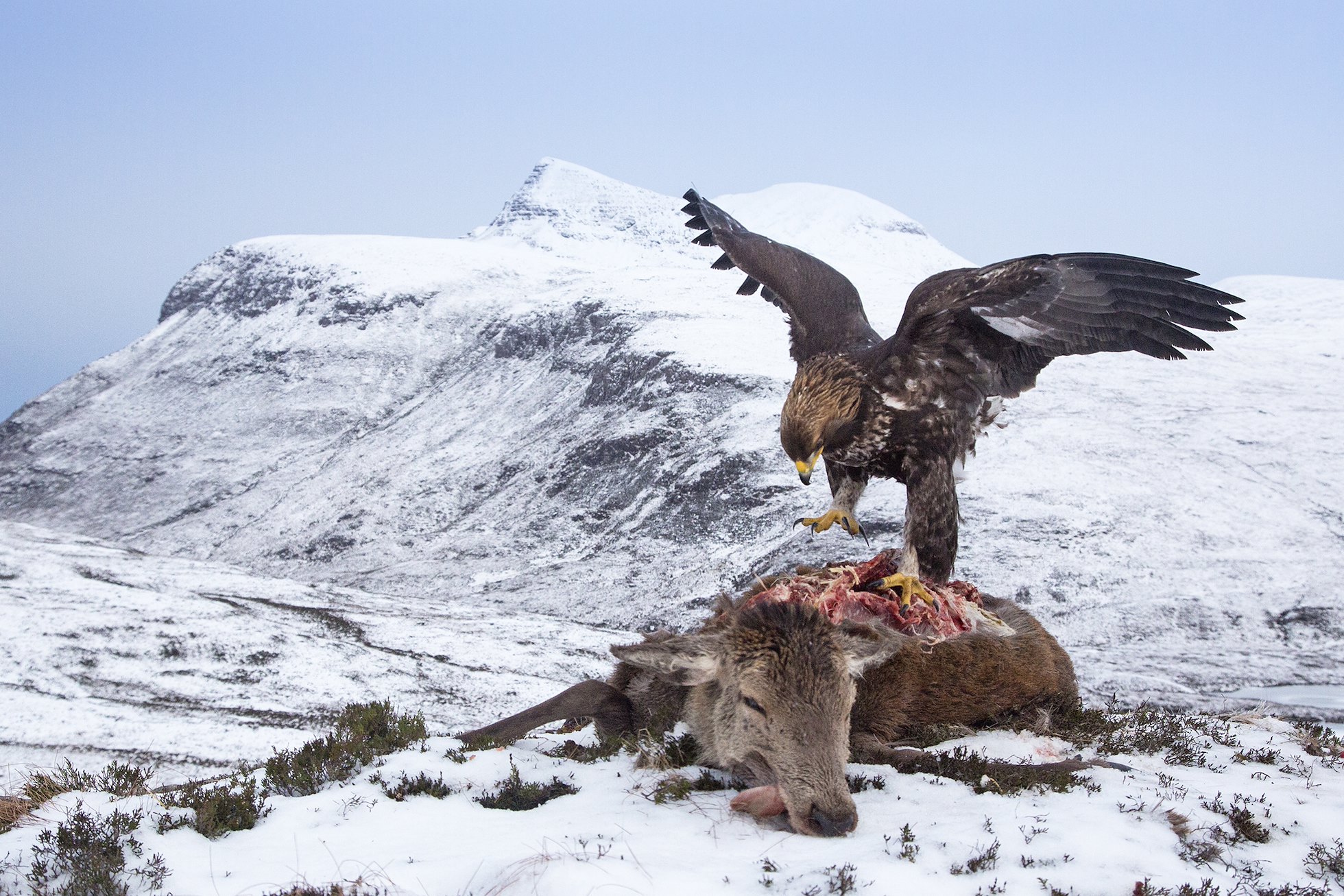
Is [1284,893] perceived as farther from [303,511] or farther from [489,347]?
[489,347]

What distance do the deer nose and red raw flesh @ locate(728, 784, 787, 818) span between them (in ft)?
0.66

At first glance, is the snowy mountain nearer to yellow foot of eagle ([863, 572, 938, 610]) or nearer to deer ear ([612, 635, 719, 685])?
yellow foot of eagle ([863, 572, 938, 610])

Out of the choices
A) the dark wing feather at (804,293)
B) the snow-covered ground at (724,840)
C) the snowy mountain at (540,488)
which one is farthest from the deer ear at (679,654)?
the snowy mountain at (540,488)

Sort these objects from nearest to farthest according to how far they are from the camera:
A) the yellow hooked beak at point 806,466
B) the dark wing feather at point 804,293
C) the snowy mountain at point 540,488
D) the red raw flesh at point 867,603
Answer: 1. the red raw flesh at point 867,603
2. the yellow hooked beak at point 806,466
3. the dark wing feather at point 804,293
4. the snowy mountain at point 540,488

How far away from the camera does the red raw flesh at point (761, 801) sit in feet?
14.2

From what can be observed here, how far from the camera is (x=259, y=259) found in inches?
2318

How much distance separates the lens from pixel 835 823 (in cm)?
412

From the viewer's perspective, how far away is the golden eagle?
6.82 metres

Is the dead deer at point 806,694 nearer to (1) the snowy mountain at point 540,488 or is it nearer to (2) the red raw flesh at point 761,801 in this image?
(2) the red raw flesh at point 761,801

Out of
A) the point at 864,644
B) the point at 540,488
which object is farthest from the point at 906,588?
the point at 540,488

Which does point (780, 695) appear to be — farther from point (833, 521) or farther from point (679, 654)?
point (833, 521)

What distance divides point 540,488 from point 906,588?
24804mm

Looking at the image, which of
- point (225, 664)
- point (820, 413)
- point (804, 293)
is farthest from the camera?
point (225, 664)

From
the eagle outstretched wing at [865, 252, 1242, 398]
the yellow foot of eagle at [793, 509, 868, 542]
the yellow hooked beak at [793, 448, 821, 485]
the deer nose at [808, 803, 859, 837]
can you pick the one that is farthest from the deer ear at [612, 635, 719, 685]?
the eagle outstretched wing at [865, 252, 1242, 398]
